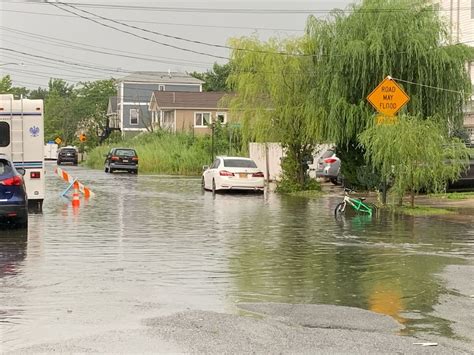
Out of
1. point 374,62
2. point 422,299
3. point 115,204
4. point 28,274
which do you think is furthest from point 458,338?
point 374,62

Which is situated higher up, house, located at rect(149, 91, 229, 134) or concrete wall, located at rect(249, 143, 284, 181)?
Result: house, located at rect(149, 91, 229, 134)

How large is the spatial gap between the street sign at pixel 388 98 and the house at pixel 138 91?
251 feet

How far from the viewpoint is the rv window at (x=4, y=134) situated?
2181 cm

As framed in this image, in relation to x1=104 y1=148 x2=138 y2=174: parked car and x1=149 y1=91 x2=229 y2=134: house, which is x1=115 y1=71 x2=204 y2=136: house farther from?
x1=104 y1=148 x2=138 y2=174: parked car

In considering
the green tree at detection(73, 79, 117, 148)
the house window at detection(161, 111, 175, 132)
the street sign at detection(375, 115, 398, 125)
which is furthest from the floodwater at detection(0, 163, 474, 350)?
the green tree at detection(73, 79, 117, 148)

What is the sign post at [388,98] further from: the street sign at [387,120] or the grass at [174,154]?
the grass at [174,154]

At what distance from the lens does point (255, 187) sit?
3219 centimetres

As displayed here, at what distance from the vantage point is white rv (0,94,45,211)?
2191cm

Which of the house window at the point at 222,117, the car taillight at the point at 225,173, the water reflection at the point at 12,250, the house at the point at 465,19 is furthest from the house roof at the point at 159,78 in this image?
the water reflection at the point at 12,250

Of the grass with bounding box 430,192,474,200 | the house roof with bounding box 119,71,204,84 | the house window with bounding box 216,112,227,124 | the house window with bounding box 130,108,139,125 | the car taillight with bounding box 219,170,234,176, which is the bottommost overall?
the grass with bounding box 430,192,474,200

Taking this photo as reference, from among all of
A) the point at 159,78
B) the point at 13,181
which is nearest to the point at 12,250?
the point at 13,181

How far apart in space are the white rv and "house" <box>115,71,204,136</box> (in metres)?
77.3

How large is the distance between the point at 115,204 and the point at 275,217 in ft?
20.6

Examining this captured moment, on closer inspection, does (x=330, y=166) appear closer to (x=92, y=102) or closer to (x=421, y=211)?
(x=421, y=211)
